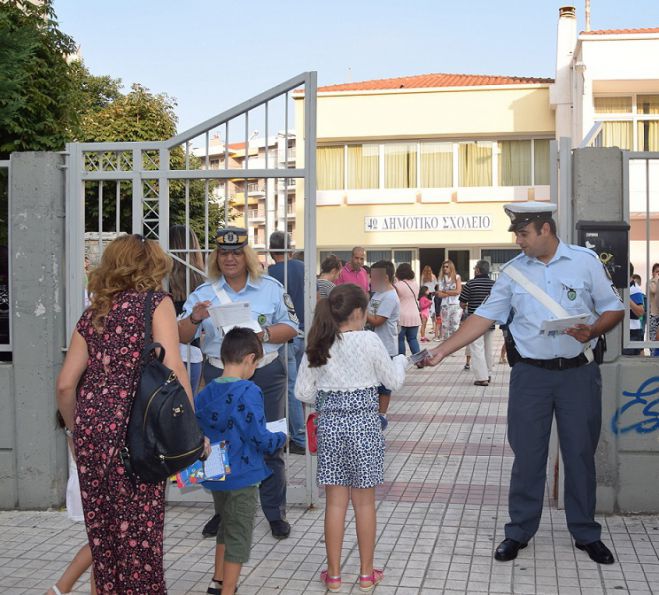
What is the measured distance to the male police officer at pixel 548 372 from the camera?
5367mm

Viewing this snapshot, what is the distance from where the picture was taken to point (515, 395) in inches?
216

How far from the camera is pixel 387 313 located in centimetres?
999

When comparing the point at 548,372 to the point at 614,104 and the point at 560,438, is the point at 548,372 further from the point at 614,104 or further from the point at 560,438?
the point at 614,104

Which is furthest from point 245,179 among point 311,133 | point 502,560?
point 502,560

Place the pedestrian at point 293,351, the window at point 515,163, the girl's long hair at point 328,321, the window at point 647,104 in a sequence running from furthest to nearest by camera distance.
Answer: the window at point 515,163, the window at point 647,104, the pedestrian at point 293,351, the girl's long hair at point 328,321

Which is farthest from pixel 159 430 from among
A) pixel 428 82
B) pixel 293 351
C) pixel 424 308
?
pixel 428 82

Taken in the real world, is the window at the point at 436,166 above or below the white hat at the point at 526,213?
above

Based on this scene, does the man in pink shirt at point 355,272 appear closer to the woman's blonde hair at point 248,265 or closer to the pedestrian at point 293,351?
the pedestrian at point 293,351

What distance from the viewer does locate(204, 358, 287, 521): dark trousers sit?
5.79m

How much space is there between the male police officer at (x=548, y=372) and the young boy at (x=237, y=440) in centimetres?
125

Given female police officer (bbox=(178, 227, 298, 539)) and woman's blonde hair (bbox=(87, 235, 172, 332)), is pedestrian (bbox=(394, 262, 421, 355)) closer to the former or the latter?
female police officer (bbox=(178, 227, 298, 539))

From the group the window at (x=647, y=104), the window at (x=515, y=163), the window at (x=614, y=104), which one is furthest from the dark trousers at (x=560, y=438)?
the window at (x=515, y=163)

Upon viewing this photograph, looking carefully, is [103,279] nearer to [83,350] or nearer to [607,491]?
[83,350]

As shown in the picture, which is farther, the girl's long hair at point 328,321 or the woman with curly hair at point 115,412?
the girl's long hair at point 328,321
